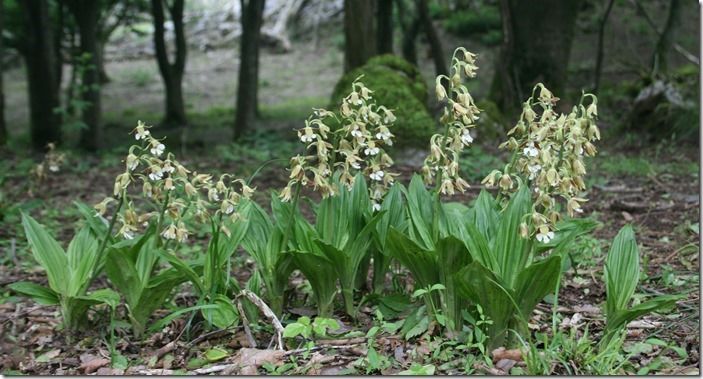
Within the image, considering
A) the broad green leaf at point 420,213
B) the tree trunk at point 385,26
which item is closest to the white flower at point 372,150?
the broad green leaf at point 420,213

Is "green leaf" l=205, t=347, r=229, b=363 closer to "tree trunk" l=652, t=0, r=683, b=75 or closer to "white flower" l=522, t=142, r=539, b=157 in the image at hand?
"white flower" l=522, t=142, r=539, b=157

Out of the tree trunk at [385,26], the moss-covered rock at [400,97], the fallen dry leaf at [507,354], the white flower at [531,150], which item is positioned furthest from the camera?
the tree trunk at [385,26]

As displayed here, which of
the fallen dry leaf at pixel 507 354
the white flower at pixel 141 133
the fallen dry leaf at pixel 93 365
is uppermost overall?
the white flower at pixel 141 133

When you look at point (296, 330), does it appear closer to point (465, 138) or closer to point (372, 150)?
point (372, 150)

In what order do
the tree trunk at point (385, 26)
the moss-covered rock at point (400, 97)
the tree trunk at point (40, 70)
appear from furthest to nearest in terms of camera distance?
the tree trunk at point (385, 26) → the tree trunk at point (40, 70) → the moss-covered rock at point (400, 97)

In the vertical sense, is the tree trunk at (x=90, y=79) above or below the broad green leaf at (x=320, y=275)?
above

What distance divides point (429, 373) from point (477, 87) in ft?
38.0

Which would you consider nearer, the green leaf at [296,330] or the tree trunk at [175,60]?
the green leaf at [296,330]

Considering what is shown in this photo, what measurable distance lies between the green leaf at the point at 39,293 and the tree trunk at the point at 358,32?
6698 mm

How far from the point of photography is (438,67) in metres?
11.9

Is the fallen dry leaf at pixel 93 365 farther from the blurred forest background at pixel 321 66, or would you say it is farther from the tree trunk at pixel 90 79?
the tree trunk at pixel 90 79

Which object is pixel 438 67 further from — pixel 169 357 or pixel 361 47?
pixel 169 357

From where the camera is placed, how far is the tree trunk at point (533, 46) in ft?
32.6

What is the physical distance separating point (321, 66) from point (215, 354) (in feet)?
59.3
